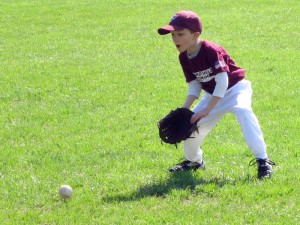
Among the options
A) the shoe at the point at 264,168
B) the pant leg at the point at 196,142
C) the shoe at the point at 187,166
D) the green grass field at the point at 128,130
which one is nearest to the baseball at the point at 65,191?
the green grass field at the point at 128,130

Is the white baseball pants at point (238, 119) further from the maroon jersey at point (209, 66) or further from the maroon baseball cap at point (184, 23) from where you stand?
the maroon baseball cap at point (184, 23)

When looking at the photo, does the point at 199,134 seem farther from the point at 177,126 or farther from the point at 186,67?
the point at 186,67

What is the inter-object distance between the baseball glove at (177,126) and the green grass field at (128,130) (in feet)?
1.18

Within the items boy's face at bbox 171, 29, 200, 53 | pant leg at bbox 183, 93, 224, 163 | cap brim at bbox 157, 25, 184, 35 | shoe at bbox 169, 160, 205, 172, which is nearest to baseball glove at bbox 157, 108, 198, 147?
pant leg at bbox 183, 93, 224, 163

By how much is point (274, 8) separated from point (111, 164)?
537 inches

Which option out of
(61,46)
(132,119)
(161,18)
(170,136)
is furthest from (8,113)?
(161,18)

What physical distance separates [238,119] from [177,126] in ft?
1.93

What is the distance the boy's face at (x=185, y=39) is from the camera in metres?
6.53

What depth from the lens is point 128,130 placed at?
870cm

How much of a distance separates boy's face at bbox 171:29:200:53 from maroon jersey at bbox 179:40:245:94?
0.11 meters

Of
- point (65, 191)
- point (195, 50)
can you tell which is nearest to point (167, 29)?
point (195, 50)

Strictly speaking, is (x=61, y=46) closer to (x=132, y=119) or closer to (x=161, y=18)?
(x=161, y=18)

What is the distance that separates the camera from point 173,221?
5.68m

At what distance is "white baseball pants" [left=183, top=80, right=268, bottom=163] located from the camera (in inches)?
259
